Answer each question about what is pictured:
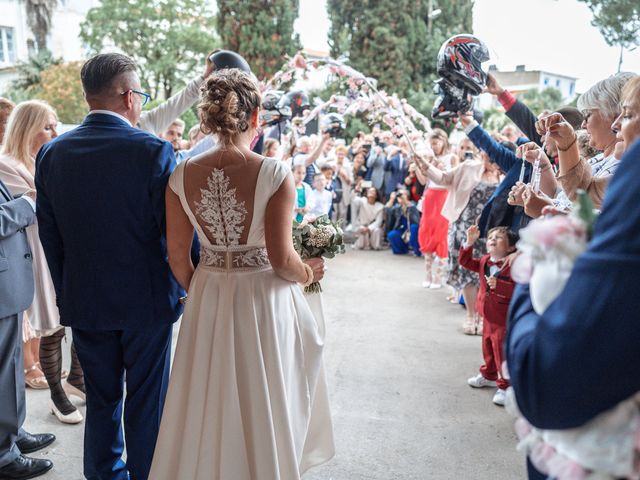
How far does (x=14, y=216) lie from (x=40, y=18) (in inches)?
960

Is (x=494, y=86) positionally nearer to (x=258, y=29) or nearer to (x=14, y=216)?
(x=14, y=216)

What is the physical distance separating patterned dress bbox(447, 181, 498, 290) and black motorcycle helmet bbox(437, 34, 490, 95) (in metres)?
1.73

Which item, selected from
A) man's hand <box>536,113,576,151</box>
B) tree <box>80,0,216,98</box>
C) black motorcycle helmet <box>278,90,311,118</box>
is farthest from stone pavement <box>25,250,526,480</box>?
tree <box>80,0,216,98</box>

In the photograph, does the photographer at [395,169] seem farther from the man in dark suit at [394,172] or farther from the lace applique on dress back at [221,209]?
the lace applique on dress back at [221,209]

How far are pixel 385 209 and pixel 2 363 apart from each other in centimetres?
734

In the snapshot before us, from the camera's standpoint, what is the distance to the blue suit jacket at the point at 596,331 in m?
0.76

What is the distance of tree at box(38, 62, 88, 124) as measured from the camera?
1850 centimetres

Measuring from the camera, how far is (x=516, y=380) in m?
0.89

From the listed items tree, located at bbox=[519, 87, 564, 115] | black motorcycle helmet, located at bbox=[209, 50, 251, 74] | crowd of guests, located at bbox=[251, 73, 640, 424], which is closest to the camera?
crowd of guests, located at bbox=[251, 73, 640, 424]

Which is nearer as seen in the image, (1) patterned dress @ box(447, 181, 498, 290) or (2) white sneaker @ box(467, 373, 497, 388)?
(2) white sneaker @ box(467, 373, 497, 388)

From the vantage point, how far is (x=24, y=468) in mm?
2625

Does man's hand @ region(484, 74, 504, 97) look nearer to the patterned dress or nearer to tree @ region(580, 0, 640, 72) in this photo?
tree @ region(580, 0, 640, 72)

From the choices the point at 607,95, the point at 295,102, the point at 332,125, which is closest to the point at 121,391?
the point at 607,95

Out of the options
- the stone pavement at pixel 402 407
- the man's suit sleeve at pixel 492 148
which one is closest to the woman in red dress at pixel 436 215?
the stone pavement at pixel 402 407
